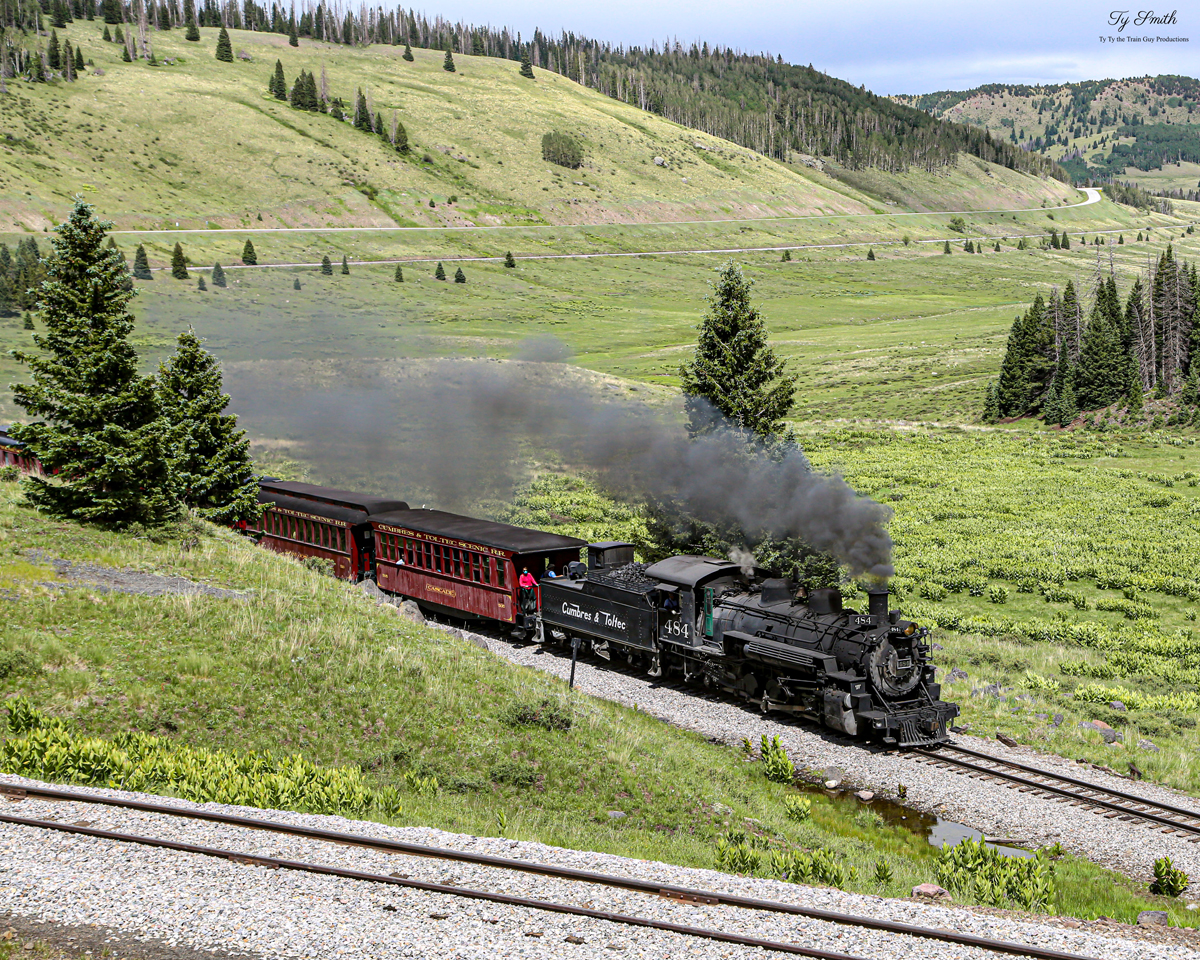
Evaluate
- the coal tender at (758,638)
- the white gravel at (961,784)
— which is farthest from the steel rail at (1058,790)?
the coal tender at (758,638)

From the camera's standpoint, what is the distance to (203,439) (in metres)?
30.9

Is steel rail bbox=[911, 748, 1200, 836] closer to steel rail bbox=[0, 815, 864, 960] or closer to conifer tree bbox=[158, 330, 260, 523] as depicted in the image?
steel rail bbox=[0, 815, 864, 960]

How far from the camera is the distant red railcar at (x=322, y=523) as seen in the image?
32250 millimetres

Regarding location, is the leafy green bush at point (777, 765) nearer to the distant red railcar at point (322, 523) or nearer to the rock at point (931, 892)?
the rock at point (931, 892)

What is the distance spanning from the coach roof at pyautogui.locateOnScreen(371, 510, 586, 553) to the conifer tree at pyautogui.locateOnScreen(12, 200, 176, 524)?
7597mm

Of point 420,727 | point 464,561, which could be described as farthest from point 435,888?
point 464,561

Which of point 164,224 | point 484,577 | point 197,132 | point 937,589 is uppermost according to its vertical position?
point 197,132

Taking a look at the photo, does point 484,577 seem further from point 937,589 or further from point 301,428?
point 301,428

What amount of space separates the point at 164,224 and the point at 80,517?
392 ft

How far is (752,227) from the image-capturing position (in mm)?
191125

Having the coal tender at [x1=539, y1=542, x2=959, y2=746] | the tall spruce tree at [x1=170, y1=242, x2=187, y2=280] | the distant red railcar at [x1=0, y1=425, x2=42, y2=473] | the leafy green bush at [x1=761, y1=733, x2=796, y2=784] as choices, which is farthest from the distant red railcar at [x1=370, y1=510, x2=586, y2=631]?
the tall spruce tree at [x1=170, y1=242, x2=187, y2=280]

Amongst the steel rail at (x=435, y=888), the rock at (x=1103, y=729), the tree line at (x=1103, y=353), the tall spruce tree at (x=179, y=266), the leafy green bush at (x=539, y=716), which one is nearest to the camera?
the steel rail at (x=435, y=888)

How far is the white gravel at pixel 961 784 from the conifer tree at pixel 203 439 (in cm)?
1438

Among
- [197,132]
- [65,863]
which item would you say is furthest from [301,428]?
[197,132]
